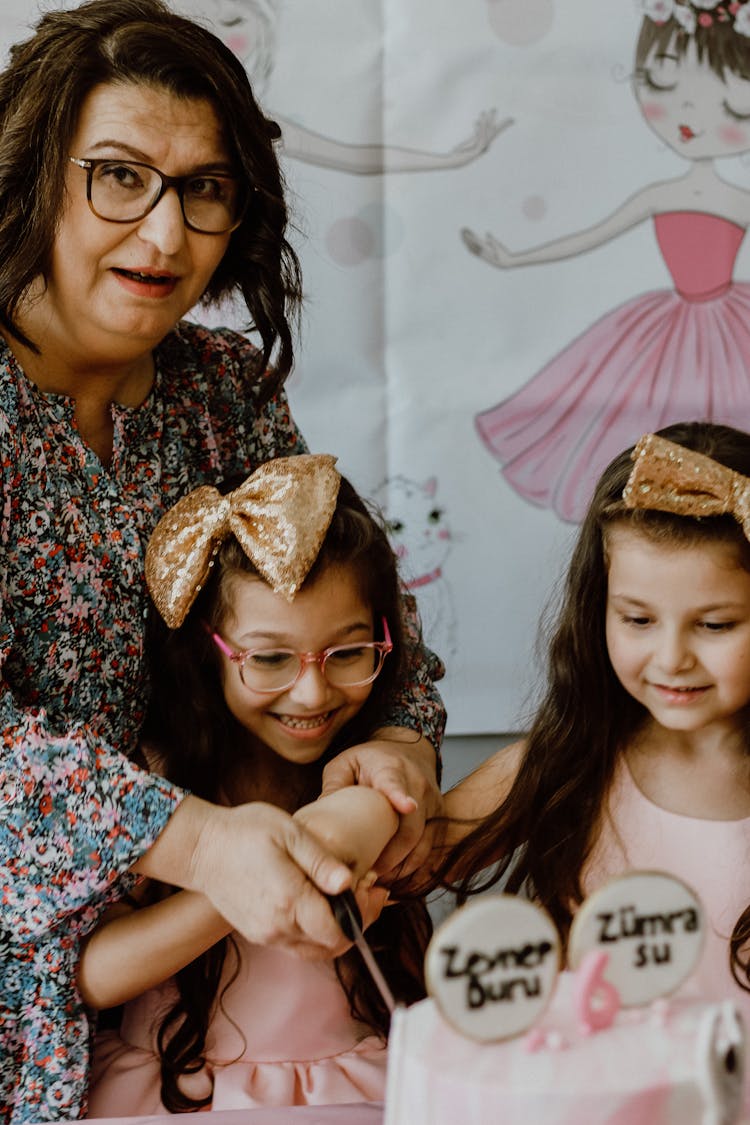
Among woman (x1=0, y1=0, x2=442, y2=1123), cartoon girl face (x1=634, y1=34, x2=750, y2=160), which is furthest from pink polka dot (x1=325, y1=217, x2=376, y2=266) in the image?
woman (x1=0, y1=0, x2=442, y2=1123)

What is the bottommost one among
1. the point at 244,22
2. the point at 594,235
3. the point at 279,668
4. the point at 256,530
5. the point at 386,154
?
the point at 279,668

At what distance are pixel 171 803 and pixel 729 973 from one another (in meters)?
0.55

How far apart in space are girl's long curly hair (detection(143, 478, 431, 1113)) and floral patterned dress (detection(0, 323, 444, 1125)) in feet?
0.12

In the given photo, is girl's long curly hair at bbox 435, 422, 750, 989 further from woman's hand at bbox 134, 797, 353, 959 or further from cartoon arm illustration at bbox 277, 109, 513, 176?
cartoon arm illustration at bbox 277, 109, 513, 176

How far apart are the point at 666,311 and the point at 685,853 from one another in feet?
3.60

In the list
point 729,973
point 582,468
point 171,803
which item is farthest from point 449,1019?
point 582,468

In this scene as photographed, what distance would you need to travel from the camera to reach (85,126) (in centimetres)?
133

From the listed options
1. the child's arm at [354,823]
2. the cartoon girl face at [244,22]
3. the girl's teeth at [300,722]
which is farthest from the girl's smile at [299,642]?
the cartoon girl face at [244,22]

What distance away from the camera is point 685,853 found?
4.41 ft

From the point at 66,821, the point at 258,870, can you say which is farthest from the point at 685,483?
the point at 66,821

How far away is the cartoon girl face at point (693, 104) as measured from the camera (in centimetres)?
211

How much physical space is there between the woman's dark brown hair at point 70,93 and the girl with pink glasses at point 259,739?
1.00 feet

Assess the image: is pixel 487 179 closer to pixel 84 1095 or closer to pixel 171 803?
pixel 171 803

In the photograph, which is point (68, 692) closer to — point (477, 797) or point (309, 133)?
point (477, 797)
